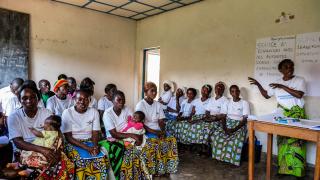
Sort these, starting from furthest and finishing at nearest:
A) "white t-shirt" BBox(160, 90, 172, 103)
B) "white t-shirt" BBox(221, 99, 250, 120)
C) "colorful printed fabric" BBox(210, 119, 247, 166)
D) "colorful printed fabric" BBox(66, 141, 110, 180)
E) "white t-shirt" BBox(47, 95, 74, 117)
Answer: "white t-shirt" BBox(160, 90, 172, 103) → "white t-shirt" BBox(221, 99, 250, 120) → "colorful printed fabric" BBox(210, 119, 247, 166) → "white t-shirt" BBox(47, 95, 74, 117) → "colorful printed fabric" BBox(66, 141, 110, 180)

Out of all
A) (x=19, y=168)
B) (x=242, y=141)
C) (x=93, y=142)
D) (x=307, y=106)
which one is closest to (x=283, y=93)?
(x=307, y=106)

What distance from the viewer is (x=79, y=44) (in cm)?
582

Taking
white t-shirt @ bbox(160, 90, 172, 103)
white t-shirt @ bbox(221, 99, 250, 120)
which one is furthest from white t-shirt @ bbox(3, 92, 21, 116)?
white t-shirt @ bbox(221, 99, 250, 120)

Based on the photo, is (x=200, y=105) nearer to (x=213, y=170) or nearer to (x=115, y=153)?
(x=213, y=170)

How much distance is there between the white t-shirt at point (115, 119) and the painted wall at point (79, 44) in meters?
3.19

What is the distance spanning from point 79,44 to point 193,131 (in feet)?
11.5

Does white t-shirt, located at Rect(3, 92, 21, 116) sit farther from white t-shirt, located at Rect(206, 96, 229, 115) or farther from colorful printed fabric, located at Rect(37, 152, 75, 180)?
white t-shirt, located at Rect(206, 96, 229, 115)

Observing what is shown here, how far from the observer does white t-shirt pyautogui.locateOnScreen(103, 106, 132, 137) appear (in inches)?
111

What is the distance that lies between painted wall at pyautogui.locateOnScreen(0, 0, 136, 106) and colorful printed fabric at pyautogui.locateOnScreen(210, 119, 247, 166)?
11.3 ft

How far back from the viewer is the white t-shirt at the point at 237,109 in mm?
4111

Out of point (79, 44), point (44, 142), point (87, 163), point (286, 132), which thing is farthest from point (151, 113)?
point (79, 44)

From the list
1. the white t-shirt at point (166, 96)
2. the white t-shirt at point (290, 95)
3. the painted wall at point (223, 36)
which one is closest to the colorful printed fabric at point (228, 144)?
the painted wall at point (223, 36)

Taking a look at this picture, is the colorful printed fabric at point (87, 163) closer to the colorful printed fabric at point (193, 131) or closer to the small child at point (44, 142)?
the small child at point (44, 142)

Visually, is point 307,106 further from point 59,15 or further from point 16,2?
point 16,2
